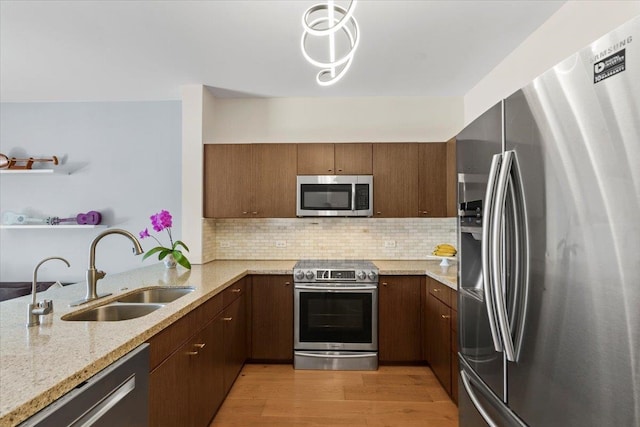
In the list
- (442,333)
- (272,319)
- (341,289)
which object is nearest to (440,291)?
(442,333)

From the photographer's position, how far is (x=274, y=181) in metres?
3.50

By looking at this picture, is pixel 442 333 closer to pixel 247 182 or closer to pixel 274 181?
pixel 274 181

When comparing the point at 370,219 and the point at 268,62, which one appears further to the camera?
the point at 370,219

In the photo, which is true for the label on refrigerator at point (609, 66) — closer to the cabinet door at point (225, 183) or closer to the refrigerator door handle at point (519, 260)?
the refrigerator door handle at point (519, 260)

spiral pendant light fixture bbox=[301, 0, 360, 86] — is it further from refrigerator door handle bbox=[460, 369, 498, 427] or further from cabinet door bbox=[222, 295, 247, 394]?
cabinet door bbox=[222, 295, 247, 394]

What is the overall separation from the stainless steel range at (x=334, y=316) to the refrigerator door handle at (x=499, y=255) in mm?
2036

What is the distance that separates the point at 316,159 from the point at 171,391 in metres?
2.43

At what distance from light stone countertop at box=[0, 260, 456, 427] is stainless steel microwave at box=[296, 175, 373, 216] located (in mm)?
1251

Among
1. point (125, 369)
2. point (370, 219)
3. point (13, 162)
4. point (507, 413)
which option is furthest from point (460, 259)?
point (13, 162)

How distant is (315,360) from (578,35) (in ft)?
9.89

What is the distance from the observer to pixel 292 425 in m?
2.27

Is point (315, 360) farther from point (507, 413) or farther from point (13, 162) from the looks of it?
point (13, 162)

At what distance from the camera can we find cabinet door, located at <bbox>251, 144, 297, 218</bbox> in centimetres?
349

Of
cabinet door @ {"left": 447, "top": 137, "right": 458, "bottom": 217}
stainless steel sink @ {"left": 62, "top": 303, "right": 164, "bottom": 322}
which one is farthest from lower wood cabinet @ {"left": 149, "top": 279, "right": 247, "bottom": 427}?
cabinet door @ {"left": 447, "top": 137, "right": 458, "bottom": 217}
